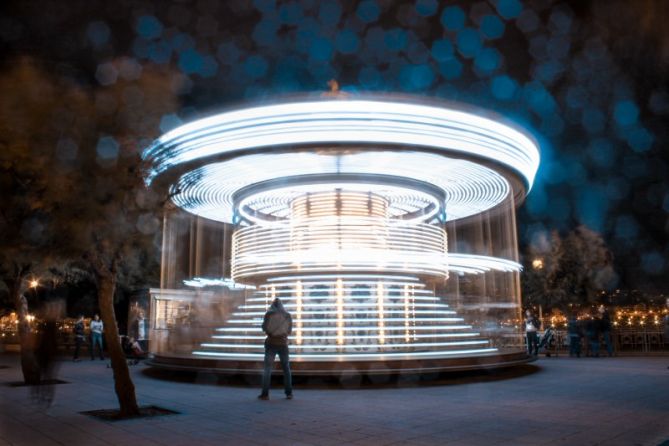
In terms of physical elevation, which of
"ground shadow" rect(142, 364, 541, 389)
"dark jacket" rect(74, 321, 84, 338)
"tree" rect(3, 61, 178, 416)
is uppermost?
"tree" rect(3, 61, 178, 416)

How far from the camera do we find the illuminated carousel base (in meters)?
11.8

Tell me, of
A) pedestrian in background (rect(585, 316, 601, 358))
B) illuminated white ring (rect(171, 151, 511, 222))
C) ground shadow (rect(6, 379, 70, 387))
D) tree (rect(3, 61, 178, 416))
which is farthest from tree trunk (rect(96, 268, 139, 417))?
pedestrian in background (rect(585, 316, 601, 358))

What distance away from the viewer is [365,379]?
12.2m

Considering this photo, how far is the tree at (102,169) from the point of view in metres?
8.75

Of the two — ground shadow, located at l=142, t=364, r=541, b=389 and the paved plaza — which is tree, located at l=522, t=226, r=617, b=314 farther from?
ground shadow, located at l=142, t=364, r=541, b=389

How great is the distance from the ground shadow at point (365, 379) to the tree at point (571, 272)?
93.7 ft

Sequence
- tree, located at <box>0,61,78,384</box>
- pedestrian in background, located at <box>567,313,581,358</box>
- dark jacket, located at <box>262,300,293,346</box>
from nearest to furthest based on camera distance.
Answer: tree, located at <box>0,61,78,384</box> → dark jacket, located at <box>262,300,293,346</box> → pedestrian in background, located at <box>567,313,581,358</box>

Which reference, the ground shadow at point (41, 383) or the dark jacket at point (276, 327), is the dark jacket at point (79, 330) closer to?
the ground shadow at point (41, 383)

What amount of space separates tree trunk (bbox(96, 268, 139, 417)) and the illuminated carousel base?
339 cm

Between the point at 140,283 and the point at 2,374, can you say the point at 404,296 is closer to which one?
the point at 2,374

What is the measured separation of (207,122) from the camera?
42.4 feet

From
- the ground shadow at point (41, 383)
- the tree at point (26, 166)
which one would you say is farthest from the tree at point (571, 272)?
the tree at point (26, 166)

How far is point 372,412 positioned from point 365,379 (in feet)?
11.4

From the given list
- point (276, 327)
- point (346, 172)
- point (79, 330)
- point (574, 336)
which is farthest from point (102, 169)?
point (574, 336)
